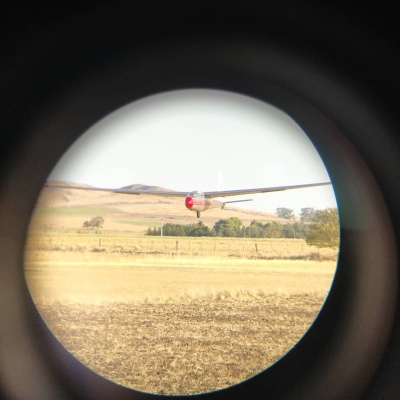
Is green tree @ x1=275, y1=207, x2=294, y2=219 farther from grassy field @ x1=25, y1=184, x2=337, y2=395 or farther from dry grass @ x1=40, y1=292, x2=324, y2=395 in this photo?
dry grass @ x1=40, y1=292, x2=324, y2=395

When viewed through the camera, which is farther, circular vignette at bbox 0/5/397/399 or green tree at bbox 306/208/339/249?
green tree at bbox 306/208/339/249

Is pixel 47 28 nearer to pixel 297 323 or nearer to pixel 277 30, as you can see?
pixel 277 30

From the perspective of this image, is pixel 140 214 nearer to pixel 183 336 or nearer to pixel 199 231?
pixel 199 231

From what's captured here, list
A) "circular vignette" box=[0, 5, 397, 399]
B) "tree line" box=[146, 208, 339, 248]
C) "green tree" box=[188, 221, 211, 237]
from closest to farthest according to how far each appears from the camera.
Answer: "circular vignette" box=[0, 5, 397, 399], "tree line" box=[146, 208, 339, 248], "green tree" box=[188, 221, 211, 237]

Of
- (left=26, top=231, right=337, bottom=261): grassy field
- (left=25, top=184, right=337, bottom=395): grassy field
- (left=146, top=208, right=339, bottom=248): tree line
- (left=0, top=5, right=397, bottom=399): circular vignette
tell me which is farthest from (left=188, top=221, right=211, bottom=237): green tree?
(left=0, top=5, right=397, bottom=399): circular vignette

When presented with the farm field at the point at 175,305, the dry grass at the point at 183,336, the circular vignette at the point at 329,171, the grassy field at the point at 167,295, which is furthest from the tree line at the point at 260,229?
the circular vignette at the point at 329,171

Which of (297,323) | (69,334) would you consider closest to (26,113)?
(69,334)

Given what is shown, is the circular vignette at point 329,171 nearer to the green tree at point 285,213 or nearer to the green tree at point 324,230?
the green tree at point 324,230
